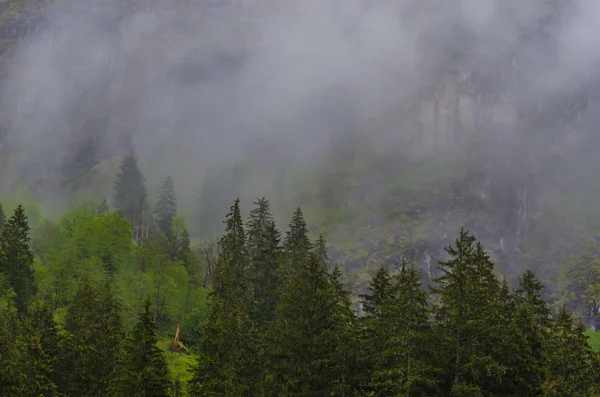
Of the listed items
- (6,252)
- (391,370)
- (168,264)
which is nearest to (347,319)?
(391,370)

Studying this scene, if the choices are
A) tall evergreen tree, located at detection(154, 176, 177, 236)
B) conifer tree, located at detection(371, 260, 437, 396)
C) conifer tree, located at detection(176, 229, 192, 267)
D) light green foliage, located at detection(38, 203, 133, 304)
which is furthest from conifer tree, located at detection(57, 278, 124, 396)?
tall evergreen tree, located at detection(154, 176, 177, 236)

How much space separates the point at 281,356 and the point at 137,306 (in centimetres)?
3800

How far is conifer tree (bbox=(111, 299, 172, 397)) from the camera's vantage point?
35.9 metres

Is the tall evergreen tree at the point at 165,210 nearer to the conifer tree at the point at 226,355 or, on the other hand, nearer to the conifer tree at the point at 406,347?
the conifer tree at the point at 226,355

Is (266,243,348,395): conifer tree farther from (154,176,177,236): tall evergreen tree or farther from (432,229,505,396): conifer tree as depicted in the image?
(154,176,177,236): tall evergreen tree

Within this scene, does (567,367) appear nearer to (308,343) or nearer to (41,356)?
(308,343)

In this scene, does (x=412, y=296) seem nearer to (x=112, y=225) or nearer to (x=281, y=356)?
(x=281, y=356)

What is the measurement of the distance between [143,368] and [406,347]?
16.6m

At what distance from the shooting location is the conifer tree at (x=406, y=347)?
97.1 feet

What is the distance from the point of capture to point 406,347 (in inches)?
1182

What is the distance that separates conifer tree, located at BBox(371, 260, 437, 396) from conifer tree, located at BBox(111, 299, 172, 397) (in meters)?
13.8

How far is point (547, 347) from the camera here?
1431 inches

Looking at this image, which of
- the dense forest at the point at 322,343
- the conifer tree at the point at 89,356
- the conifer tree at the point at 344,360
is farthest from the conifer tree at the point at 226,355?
the conifer tree at the point at 344,360

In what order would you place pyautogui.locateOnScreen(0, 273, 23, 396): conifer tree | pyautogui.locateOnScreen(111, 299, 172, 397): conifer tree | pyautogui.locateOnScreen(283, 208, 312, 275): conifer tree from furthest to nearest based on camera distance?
pyautogui.locateOnScreen(283, 208, 312, 275): conifer tree < pyautogui.locateOnScreen(0, 273, 23, 396): conifer tree < pyautogui.locateOnScreen(111, 299, 172, 397): conifer tree
